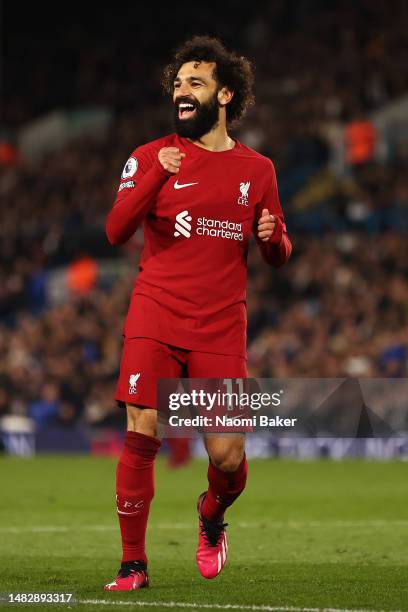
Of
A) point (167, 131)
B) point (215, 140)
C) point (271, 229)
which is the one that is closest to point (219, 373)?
point (271, 229)

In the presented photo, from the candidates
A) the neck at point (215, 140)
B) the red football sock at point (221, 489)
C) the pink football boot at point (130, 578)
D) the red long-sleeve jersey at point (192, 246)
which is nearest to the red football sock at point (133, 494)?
the pink football boot at point (130, 578)

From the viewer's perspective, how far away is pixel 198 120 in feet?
20.8

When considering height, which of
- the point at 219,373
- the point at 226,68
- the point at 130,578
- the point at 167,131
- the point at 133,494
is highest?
the point at 167,131

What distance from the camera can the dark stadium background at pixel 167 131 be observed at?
21391 millimetres

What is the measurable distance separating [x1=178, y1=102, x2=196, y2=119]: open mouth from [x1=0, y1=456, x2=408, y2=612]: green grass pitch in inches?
85.8

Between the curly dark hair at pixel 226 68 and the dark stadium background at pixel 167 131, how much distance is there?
11.4m

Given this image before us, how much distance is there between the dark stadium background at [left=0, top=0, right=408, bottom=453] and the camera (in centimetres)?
2139

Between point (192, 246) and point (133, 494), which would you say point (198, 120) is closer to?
point (192, 246)

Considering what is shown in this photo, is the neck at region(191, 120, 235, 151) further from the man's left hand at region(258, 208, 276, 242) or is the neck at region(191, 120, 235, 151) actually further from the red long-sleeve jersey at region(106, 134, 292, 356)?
the man's left hand at region(258, 208, 276, 242)

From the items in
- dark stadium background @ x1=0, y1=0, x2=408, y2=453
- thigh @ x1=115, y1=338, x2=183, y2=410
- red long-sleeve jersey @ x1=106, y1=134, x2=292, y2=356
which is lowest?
thigh @ x1=115, y1=338, x2=183, y2=410

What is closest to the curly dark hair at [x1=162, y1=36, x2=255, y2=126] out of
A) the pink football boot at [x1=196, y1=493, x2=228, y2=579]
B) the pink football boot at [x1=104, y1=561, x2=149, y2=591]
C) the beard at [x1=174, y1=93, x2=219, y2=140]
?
the beard at [x1=174, y1=93, x2=219, y2=140]

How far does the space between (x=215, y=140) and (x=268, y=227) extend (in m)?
0.51

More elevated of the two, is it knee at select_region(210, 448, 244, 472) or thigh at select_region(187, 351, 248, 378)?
thigh at select_region(187, 351, 248, 378)

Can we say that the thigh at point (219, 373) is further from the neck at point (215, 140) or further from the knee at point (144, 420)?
the neck at point (215, 140)
